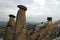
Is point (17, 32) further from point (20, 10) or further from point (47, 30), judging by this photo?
point (47, 30)

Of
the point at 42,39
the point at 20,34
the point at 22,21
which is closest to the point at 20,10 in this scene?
the point at 22,21

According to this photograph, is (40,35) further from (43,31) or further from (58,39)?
(58,39)

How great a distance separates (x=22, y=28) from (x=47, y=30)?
8.61 meters

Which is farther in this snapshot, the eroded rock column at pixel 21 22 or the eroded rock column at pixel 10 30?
the eroded rock column at pixel 10 30

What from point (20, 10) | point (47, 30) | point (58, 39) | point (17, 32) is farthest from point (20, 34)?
point (47, 30)

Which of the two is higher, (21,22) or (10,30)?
(21,22)

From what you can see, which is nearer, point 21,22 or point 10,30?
point 21,22

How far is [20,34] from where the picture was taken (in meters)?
31.3

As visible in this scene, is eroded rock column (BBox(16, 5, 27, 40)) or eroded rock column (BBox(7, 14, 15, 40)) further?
eroded rock column (BBox(7, 14, 15, 40))

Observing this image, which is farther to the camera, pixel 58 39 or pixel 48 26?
pixel 48 26

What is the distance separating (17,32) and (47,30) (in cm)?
904

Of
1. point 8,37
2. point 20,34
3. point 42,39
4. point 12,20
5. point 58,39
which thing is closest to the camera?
point 58,39

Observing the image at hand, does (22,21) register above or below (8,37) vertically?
above

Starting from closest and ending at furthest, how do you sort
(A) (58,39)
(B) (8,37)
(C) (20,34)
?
(A) (58,39), (C) (20,34), (B) (8,37)
